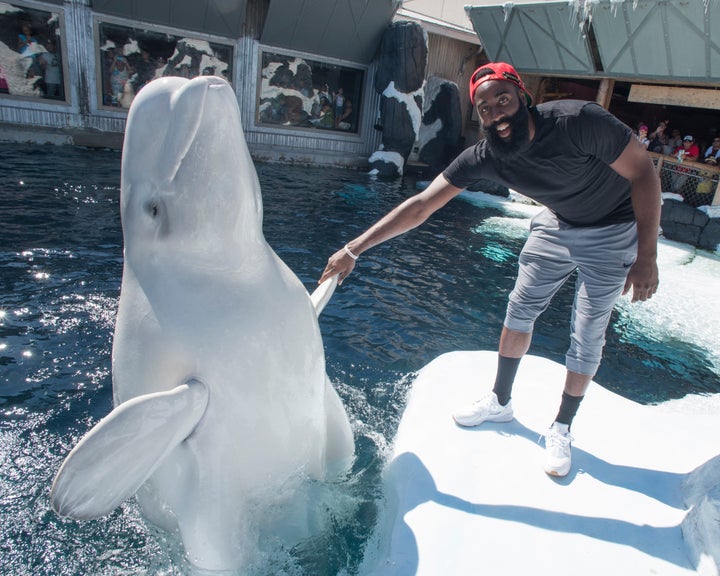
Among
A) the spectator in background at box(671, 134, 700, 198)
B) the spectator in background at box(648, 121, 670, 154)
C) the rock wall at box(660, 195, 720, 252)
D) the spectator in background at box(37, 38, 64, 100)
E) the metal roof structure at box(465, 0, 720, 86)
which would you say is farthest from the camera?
the spectator in background at box(648, 121, 670, 154)

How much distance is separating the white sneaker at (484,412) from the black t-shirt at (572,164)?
107cm

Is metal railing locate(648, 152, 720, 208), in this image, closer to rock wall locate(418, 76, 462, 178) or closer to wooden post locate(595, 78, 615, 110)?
wooden post locate(595, 78, 615, 110)

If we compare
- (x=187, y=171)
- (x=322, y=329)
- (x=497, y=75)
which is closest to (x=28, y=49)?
(x=322, y=329)

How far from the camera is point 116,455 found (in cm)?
170

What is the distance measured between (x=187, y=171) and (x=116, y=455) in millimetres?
1004

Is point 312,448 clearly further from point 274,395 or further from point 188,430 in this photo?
point 188,430

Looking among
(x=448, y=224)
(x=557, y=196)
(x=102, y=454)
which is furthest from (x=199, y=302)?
(x=448, y=224)

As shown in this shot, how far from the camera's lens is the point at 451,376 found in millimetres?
3502

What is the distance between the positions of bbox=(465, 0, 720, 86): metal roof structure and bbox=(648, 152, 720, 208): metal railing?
6.03 ft

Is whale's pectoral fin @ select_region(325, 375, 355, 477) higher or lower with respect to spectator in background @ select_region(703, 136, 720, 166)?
lower

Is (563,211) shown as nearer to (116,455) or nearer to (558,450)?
(558,450)

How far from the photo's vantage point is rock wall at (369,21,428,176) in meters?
16.1

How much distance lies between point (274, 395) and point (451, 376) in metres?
1.66

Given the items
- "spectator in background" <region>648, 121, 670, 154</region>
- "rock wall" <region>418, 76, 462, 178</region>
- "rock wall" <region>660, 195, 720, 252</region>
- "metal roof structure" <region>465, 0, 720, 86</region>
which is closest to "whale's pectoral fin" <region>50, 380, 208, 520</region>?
"rock wall" <region>660, 195, 720, 252</region>
